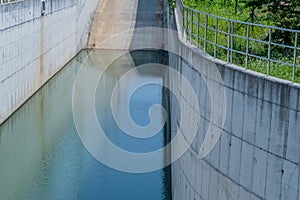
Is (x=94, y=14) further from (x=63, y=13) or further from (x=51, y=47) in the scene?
(x=51, y=47)

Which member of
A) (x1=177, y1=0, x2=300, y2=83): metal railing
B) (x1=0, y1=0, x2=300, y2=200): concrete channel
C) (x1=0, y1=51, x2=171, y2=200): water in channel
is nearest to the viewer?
(x1=0, y1=0, x2=300, y2=200): concrete channel

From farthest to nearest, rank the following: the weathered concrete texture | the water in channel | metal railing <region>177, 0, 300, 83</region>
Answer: the weathered concrete texture < the water in channel < metal railing <region>177, 0, 300, 83</region>

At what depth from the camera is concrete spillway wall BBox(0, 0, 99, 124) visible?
56.0 ft

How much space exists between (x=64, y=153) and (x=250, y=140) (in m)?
9.18

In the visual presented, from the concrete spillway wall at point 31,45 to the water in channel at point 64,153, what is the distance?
2.08ft

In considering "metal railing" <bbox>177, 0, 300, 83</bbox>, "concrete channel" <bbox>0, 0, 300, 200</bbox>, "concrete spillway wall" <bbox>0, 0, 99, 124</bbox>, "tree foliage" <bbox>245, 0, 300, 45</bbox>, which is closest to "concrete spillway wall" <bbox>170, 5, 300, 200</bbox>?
"concrete channel" <bbox>0, 0, 300, 200</bbox>

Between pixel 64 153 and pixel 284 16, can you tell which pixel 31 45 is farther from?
pixel 284 16

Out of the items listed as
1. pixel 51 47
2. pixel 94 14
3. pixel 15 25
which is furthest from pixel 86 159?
pixel 94 14

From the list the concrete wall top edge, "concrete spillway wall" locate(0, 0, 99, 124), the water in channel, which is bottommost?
the water in channel

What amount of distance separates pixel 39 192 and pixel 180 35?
15.2 ft

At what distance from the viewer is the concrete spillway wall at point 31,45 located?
17.1m

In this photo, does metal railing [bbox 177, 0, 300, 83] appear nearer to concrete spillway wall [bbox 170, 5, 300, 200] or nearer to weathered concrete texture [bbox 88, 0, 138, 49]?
concrete spillway wall [bbox 170, 5, 300, 200]

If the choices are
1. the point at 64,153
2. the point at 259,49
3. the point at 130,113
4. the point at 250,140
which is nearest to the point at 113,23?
the point at 130,113

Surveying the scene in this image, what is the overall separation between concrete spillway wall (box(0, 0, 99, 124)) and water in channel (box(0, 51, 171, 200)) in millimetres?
635
